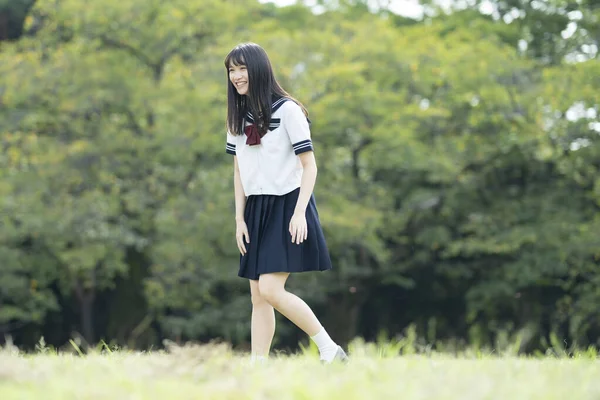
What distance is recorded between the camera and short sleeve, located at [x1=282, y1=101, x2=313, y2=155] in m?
3.90

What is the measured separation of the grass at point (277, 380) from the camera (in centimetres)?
235

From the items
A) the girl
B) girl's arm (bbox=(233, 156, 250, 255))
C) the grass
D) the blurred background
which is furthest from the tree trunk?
the grass

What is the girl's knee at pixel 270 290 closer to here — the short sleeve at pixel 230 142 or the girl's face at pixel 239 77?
the short sleeve at pixel 230 142

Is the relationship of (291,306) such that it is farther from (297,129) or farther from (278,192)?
(297,129)

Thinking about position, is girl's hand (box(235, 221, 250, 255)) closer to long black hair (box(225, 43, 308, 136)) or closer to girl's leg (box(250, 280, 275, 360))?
girl's leg (box(250, 280, 275, 360))

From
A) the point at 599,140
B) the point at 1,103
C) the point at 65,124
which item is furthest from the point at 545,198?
the point at 1,103

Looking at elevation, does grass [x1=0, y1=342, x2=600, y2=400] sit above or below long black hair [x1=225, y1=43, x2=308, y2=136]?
below

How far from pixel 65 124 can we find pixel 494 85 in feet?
28.4

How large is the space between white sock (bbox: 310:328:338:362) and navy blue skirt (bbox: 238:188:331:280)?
1.03 feet

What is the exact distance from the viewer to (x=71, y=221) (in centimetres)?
1563

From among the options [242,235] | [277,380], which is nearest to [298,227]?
[242,235]

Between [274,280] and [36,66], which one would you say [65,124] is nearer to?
[36,66]

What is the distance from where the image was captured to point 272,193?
3967mm

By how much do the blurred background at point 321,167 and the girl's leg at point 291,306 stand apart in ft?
36.0
